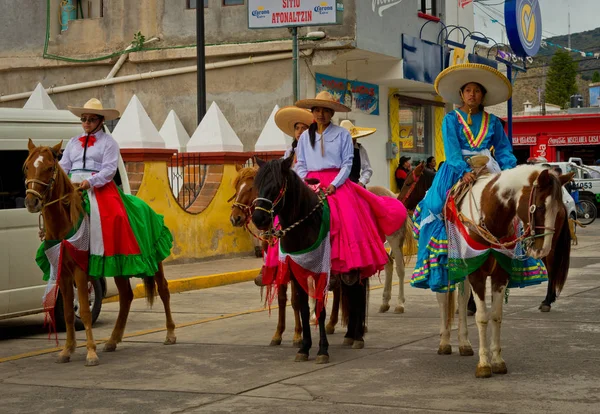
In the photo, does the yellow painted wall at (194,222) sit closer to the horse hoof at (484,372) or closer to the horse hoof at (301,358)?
the horse hoof at (301,358)

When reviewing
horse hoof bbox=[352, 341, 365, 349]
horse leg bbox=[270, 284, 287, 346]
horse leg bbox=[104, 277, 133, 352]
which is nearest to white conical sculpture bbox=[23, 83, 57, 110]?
horse leg bbox=[104, 277, 133, 352]

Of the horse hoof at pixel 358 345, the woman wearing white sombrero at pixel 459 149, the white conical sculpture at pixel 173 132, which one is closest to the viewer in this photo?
the woman wearing white sombrero at pixel 459 149

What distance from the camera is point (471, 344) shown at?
383 inches

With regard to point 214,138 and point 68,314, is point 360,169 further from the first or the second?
point 214,138

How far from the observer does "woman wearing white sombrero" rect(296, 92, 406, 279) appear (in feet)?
30.6

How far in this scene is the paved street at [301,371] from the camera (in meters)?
7.25

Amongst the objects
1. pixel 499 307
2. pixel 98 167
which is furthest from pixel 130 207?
pixel 499 307

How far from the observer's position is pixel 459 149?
8930mm

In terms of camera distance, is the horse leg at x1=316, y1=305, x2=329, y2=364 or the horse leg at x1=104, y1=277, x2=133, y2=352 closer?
the horse leg at x1=316, y1=305, x2=329, y2=364

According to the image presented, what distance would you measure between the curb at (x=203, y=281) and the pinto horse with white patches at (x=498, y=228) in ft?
24.4

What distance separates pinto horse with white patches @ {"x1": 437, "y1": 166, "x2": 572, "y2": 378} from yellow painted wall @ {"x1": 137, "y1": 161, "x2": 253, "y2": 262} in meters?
10.1

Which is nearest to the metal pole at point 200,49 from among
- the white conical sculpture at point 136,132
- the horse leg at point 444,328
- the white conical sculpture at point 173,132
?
the white conical sculpture at point 136,132

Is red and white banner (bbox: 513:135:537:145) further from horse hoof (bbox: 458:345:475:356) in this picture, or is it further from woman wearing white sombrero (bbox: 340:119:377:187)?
horse hoof (bbox: 458:345:475:356)

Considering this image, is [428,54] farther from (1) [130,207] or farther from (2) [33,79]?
(1) [130,207]
